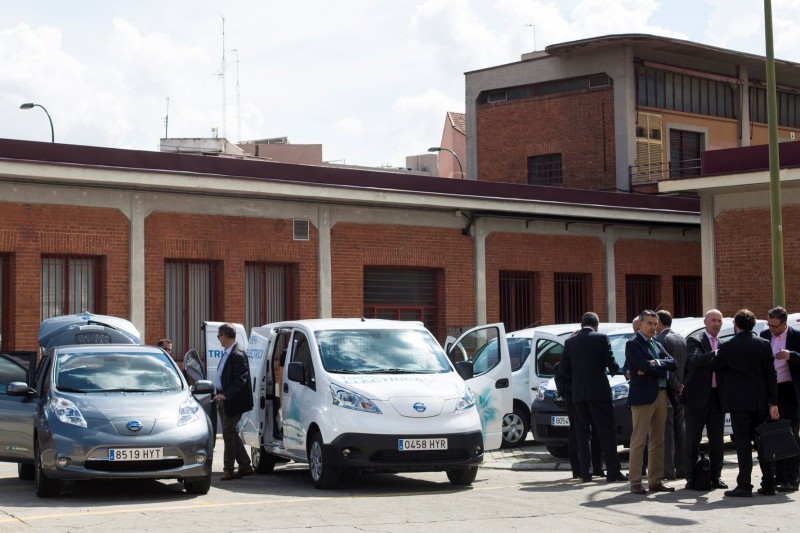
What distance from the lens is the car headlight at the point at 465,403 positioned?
13.2m

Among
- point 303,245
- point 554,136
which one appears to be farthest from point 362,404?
point 554,136

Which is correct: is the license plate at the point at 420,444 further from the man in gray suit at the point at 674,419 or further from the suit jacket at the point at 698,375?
the suit jacket at the point at 698,375

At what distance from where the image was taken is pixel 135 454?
39.3 feet

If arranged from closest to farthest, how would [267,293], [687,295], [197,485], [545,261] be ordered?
[197,485]
[267,293]
[545,261]
[687,295]

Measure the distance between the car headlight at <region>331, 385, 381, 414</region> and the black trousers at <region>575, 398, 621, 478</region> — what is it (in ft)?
7.79

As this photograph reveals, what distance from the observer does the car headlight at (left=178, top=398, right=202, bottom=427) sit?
41.3 feet

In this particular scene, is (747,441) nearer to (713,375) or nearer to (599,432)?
(713,375)

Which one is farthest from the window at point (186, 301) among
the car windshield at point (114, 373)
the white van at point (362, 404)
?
the car windshield at point (114, 373)

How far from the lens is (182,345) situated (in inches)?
966

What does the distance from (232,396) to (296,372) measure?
1179 millimetres

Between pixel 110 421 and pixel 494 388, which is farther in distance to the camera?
pixel 494 388

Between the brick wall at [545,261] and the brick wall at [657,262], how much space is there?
0.60 m

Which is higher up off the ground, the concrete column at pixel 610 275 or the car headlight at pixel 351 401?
the concrete column at pixel 610 275

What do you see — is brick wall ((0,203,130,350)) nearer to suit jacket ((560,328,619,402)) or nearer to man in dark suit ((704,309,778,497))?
suit jacket ((560,328,619,402))
